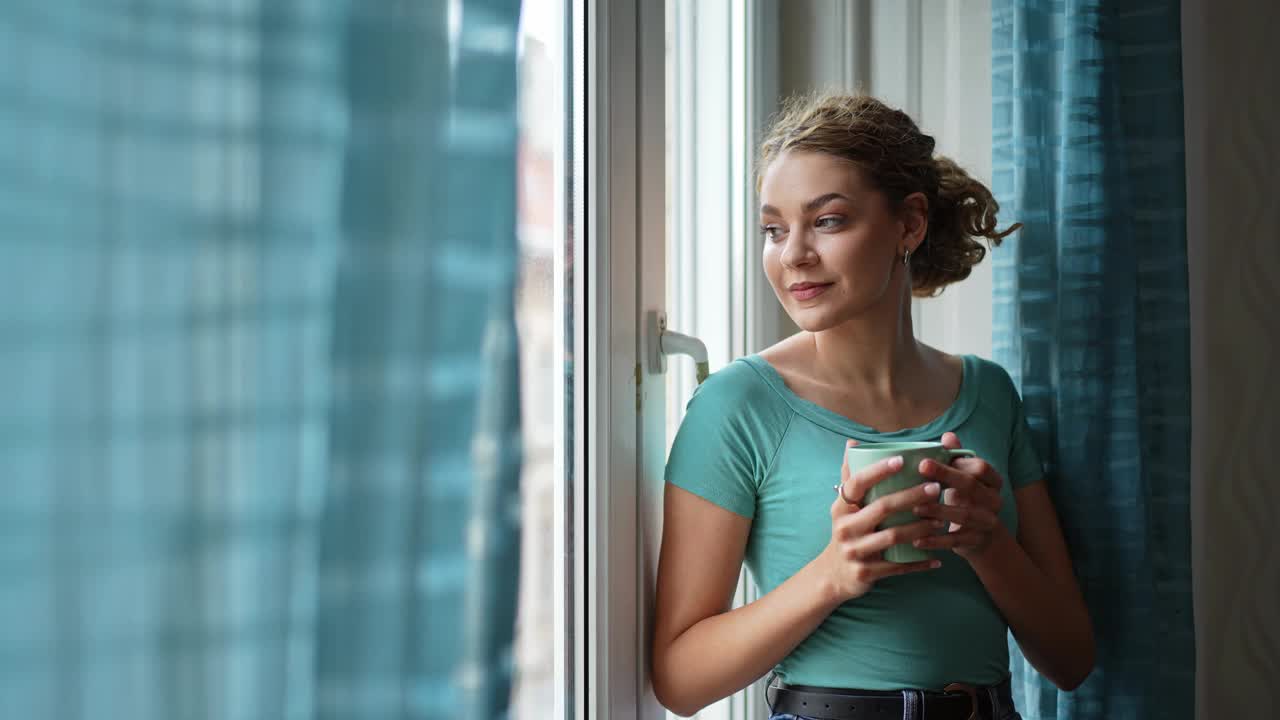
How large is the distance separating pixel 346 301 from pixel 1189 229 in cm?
146

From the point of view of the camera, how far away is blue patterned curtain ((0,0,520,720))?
359 millimetres

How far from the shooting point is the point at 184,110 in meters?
0.41

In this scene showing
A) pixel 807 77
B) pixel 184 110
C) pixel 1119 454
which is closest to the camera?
pixel 184 110

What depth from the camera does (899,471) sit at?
81 centimetres

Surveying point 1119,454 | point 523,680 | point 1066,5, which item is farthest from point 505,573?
point 1066,5

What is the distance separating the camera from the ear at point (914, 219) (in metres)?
1.03

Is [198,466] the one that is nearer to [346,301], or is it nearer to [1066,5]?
[346,301]

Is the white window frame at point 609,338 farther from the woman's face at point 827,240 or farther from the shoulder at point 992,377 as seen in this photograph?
the shoulder at point 992,377

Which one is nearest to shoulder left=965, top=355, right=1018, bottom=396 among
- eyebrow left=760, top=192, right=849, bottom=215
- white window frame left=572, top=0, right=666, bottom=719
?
eyebrow left=760, top=192, right=849, bottom=215

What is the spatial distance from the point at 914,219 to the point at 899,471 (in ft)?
1.20

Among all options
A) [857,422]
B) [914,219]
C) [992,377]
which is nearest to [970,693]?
[857,422]

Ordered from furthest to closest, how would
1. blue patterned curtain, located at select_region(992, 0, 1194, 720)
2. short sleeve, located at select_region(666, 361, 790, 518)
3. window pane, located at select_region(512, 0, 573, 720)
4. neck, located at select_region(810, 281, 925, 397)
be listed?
1. blue patterned curtain, located at select_region(992, 0, 1194, 720)
2. neck, located at select_region(810, 281, 925, 397)
3. short sleeve, located at select_region(666, 361, 790, 518)
4. window pane, located at select_region(512, 0, 573, 720)

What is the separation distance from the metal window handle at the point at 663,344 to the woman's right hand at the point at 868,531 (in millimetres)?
279

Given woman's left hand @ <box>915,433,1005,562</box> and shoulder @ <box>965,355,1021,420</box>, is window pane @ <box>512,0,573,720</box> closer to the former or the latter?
woman's left hand @ <box>915,433,1005,562</box>
